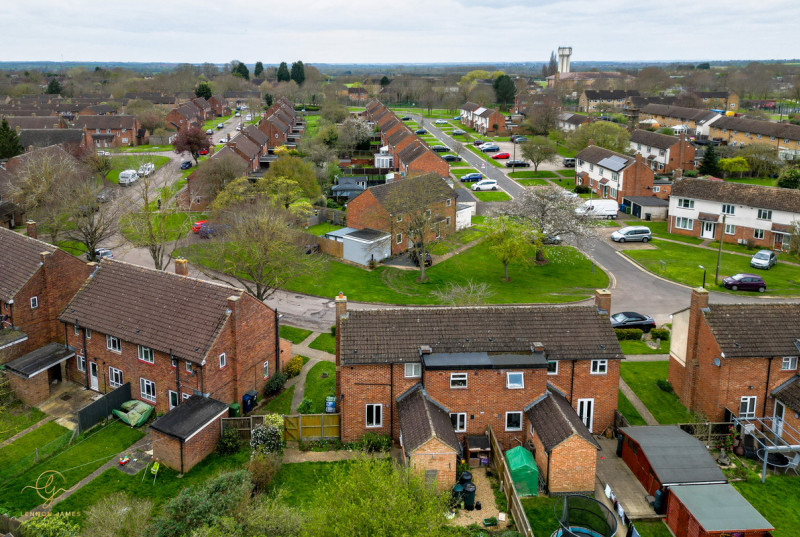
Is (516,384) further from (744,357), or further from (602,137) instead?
(602,137)

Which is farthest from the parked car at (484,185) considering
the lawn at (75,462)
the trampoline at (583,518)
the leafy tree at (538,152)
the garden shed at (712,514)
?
the garden shed at (712,514)

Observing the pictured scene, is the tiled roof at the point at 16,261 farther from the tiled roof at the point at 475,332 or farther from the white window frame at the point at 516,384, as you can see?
the white window frame at the point at 516,384

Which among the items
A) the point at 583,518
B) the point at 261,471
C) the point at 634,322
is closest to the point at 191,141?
the point at 634,322

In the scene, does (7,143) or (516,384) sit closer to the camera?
(516,384)

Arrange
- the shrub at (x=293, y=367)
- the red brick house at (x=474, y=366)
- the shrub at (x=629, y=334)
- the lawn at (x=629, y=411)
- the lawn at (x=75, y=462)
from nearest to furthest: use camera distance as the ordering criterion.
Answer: the lawn at (x=75, y=462) → the red brick house at (x=474, y=366) → the lawn at (x=629, y=411) → the shrub at (x=293, y=367) → the shrub at (x=629, y=334)

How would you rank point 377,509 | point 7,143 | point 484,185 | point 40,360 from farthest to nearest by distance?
point 484,185, point 7,143, point 40,360, point 377,509

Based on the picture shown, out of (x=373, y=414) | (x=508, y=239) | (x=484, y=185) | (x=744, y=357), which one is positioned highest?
(x=484, y=185)

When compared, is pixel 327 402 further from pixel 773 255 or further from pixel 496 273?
pixel 773 255
